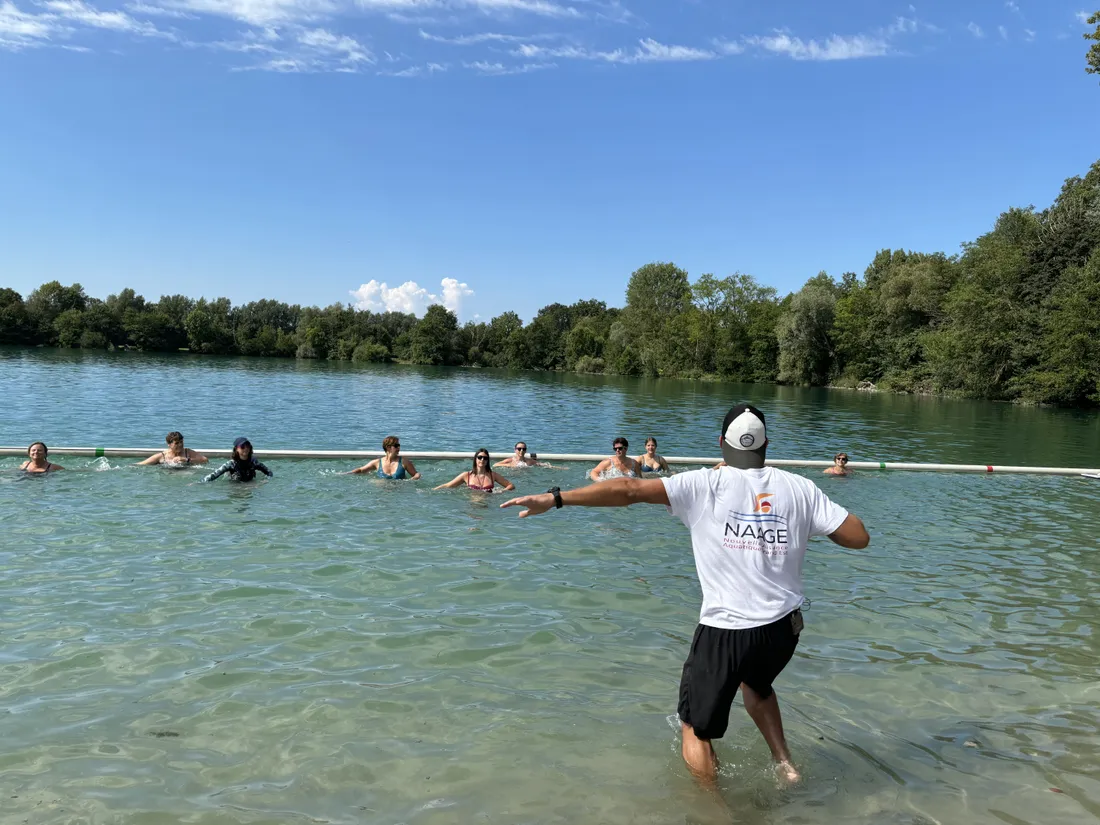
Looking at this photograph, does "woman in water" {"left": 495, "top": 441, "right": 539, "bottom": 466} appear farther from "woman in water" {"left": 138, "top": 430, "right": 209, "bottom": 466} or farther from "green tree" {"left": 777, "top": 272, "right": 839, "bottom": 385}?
"green tree" {"left": 777, "top": 272, "right": 839, "bottom": 385}

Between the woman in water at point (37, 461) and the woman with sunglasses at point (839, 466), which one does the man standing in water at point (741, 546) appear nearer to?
the woman in water at point (37, 461)

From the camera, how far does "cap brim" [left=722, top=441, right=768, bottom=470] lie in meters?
3.81

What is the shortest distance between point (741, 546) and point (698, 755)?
1266mm

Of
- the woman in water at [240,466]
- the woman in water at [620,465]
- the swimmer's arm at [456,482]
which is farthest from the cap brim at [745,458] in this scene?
the woman in water at [240,466]

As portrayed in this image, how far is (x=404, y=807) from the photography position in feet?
13.8

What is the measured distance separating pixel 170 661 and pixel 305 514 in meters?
5.64

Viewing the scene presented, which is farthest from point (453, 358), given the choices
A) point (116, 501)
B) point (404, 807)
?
point (404, 807)

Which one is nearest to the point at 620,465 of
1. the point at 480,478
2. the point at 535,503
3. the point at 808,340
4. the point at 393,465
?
the point at 480,478

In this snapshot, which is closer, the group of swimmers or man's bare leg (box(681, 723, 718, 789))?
man's bare leg (box(681, 723, 718, 789))

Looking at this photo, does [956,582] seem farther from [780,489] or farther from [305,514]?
[305,514]

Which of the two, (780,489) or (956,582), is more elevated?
(780,489)

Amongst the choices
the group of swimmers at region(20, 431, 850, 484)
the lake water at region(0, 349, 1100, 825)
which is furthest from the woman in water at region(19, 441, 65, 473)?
the lake water at region(0, 349, 1100, 825)

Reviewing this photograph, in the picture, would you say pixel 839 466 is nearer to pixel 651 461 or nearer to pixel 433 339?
pixel 651 461

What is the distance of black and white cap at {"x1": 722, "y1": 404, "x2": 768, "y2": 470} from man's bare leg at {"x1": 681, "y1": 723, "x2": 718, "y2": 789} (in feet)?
4.84
